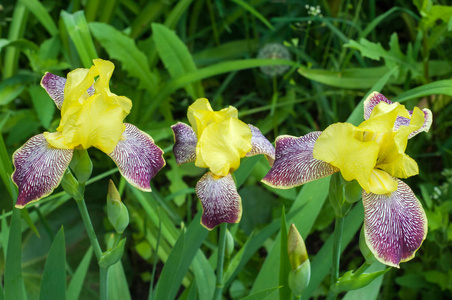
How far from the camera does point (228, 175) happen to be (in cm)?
71

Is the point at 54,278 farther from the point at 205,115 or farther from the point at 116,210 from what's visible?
the point at 205,115

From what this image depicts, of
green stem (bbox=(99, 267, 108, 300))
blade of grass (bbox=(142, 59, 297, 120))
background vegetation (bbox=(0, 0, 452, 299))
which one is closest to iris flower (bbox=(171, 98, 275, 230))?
green stem (bbox=(99, 267, 108, 300))

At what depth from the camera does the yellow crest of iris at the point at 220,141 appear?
0.69 m

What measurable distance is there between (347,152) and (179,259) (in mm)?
382

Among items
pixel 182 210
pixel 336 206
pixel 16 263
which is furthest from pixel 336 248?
pixel 182 210

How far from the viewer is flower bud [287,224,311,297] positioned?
72 centimetres

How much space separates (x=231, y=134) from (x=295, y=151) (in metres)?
0.10

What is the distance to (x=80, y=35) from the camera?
1502 mm

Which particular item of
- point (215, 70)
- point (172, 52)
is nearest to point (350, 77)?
point (215, 70)

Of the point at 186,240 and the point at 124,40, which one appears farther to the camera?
the point at 124,40

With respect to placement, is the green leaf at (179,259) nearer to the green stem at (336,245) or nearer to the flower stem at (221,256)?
the flower stem at (221,256)

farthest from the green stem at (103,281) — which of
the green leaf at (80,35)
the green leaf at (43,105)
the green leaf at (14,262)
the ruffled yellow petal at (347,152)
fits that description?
the green leaf at (80,35)

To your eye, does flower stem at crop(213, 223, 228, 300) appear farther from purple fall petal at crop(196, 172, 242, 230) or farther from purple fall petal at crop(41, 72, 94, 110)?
purple fall petal at crop(41, 72, 94, 110)

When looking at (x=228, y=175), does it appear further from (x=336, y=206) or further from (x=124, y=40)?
(x=124, y=40)
